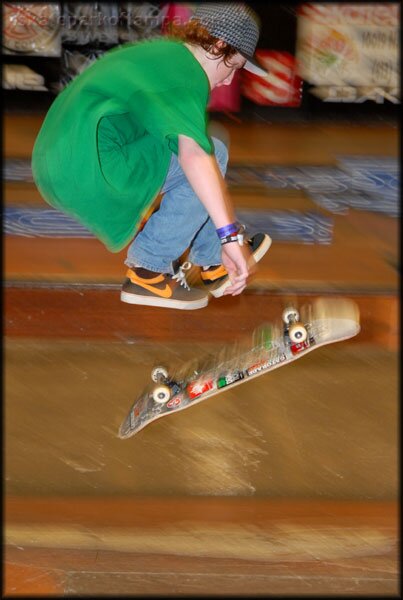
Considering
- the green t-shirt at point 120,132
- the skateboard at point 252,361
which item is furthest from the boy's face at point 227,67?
the skateboard at point 252,361

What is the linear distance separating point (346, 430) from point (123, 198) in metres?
1.19

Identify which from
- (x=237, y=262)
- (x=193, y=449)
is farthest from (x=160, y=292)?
(x=193, y=449)

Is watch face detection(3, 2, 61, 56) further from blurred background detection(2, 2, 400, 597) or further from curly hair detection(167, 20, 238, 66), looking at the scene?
curly hair detection(167, 20, 238, 66)

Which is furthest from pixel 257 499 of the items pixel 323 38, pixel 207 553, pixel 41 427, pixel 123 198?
pixel 323 38

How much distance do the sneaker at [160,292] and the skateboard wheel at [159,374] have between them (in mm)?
218

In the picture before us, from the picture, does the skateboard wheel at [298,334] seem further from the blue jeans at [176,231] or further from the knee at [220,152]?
the knee at [220,152]

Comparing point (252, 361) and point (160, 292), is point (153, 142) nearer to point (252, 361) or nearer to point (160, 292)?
point (160, 292)

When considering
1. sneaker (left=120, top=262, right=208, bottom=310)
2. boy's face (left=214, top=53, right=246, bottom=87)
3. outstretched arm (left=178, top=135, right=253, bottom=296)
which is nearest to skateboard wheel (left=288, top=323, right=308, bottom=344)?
sneaker (left=120, top=262, right=208, bottom=310)

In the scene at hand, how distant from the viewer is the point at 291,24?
7488 mm

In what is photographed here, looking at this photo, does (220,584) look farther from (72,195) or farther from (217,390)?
(72,195)

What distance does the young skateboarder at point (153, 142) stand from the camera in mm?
1745

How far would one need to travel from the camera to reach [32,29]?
7.03 meters

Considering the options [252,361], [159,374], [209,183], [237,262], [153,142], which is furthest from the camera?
[159,374]

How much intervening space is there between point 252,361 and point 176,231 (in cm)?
45
